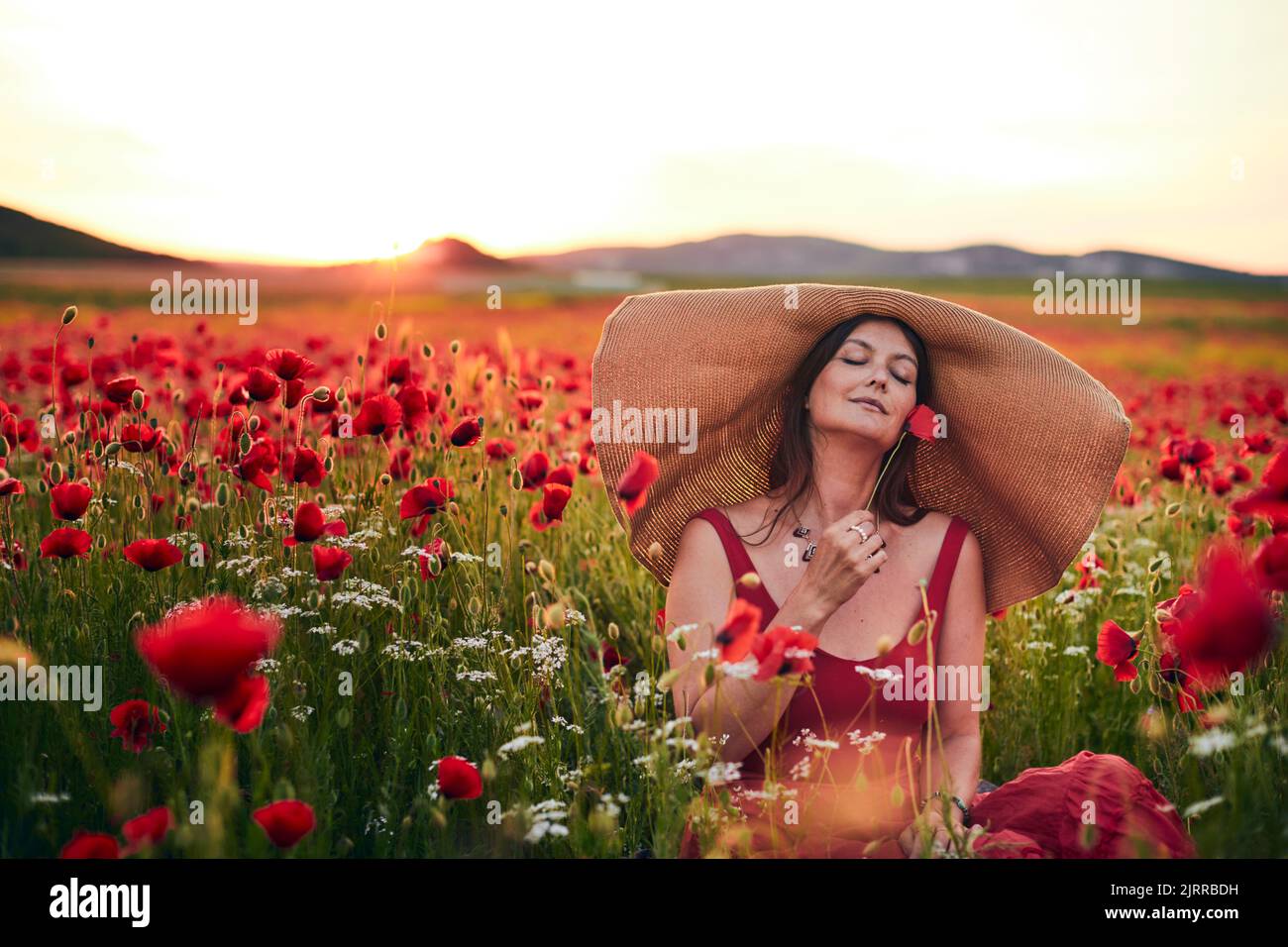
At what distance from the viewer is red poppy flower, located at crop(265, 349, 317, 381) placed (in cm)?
273

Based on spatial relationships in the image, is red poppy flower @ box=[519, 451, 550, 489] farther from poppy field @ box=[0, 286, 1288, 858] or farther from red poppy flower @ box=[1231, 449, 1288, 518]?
red poppy flower @ box=[1231, 449, 1288, 518]

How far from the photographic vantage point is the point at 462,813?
7.76 feet

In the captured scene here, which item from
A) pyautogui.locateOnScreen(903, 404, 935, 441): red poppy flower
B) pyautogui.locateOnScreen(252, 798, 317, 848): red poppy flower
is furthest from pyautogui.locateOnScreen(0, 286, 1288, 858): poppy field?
pyautogui.locateOnScreen(903, 404, 935, 441): red poppy flower

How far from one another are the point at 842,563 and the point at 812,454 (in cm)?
61

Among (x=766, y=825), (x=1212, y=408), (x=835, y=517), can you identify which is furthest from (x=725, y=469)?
(x=1212, y=408)

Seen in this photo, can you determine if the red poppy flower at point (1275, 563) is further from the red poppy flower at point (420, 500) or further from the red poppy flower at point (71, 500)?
the red poppy flower at point (71, 500)

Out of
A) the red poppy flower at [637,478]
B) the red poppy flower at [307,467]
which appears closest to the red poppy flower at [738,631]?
the red poppy flower at [637,478]

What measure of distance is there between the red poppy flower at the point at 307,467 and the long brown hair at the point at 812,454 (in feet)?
3.70

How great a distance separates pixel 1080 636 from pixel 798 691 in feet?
5.44

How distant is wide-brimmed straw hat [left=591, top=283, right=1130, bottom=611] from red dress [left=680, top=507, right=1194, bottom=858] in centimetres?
27

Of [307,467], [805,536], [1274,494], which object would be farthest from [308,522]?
[1274,494]

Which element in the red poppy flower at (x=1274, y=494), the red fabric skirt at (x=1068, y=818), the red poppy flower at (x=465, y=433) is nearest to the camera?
the red poppy flower at (x=1274, y=494)

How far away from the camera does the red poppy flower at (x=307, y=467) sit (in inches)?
104
